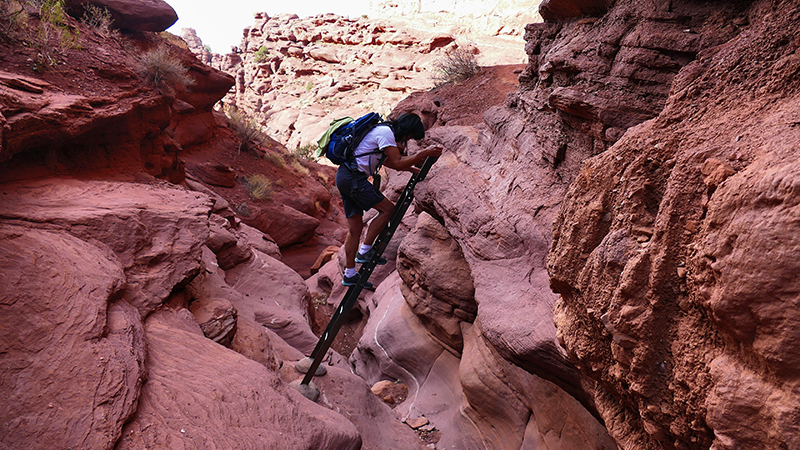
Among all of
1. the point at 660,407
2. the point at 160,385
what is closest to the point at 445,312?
the point at 160,385

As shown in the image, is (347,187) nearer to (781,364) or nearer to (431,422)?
(431,422)

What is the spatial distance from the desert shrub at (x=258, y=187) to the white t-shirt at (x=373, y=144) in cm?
1039

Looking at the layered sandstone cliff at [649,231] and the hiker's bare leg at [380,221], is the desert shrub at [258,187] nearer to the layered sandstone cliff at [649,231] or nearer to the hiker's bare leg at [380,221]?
the hiker's bare leg at [380,221]

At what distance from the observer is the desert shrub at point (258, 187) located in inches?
563

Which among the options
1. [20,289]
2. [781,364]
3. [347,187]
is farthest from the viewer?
[347,187]

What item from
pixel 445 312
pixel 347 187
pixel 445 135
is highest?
pixel 445 135

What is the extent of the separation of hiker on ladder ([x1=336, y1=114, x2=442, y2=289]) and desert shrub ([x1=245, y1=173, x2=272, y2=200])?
32.4ft

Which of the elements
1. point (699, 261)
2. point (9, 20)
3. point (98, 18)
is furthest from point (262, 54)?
point (699, 261)

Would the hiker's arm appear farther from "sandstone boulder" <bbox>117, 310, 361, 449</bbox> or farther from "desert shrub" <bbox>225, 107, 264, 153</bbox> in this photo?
"desert shrub" <bbox>225, 107, 264, 153</bbox>

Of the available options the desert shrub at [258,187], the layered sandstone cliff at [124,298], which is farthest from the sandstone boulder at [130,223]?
the desert shrub at [258,187]

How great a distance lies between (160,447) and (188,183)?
8.85 metres

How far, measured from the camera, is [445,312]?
5969mm

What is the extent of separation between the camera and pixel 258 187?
1465 cm

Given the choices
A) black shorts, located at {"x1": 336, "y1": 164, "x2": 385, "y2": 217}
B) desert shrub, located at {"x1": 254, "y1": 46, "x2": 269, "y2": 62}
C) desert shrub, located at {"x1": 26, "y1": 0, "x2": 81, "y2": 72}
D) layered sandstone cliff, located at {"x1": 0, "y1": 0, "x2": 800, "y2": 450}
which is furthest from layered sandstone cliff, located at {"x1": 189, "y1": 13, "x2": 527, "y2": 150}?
black shorts, located at {"x1": 336, "y1": 164, "x2": 385, "y2": 217}
